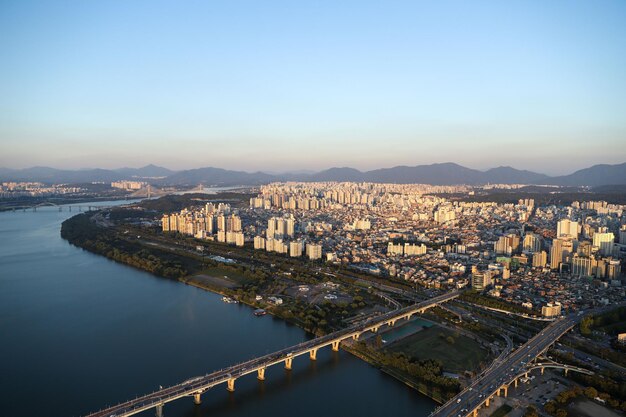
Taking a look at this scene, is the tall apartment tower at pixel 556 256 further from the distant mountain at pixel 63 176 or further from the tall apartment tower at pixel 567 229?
the distant mountain at pixel 63 176

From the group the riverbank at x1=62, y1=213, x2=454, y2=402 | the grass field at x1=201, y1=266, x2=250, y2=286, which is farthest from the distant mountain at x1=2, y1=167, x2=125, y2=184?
the grass field at x1=201, y1=266, x2=250, y2=286

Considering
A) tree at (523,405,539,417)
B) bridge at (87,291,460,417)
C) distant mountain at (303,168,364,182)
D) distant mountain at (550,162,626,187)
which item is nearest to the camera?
bridge at (87,291,460,417)

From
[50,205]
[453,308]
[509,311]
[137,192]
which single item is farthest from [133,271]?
[137,192]

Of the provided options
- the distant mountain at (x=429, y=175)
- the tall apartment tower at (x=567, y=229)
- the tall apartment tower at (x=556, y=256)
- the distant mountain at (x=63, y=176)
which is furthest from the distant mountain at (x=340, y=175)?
the tall apartment tower at (x=556, y=256)

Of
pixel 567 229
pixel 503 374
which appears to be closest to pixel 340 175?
pixel 567 229

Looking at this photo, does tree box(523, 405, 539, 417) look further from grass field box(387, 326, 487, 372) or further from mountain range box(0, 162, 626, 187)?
mountain range box(0, 162, 626, 187)

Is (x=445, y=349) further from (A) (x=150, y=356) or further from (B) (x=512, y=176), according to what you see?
(B) (x=512, y=176)

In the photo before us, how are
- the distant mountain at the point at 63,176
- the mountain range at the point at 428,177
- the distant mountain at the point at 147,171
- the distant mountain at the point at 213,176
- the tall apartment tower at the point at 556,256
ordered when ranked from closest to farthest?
the tall apartment tower at the point at 556,256
the mountain range at the point at 428,177
the distant mountain at the point at 63,176
the distant mountain at the point at 213,176
the distant mountain at the point at 147,171
